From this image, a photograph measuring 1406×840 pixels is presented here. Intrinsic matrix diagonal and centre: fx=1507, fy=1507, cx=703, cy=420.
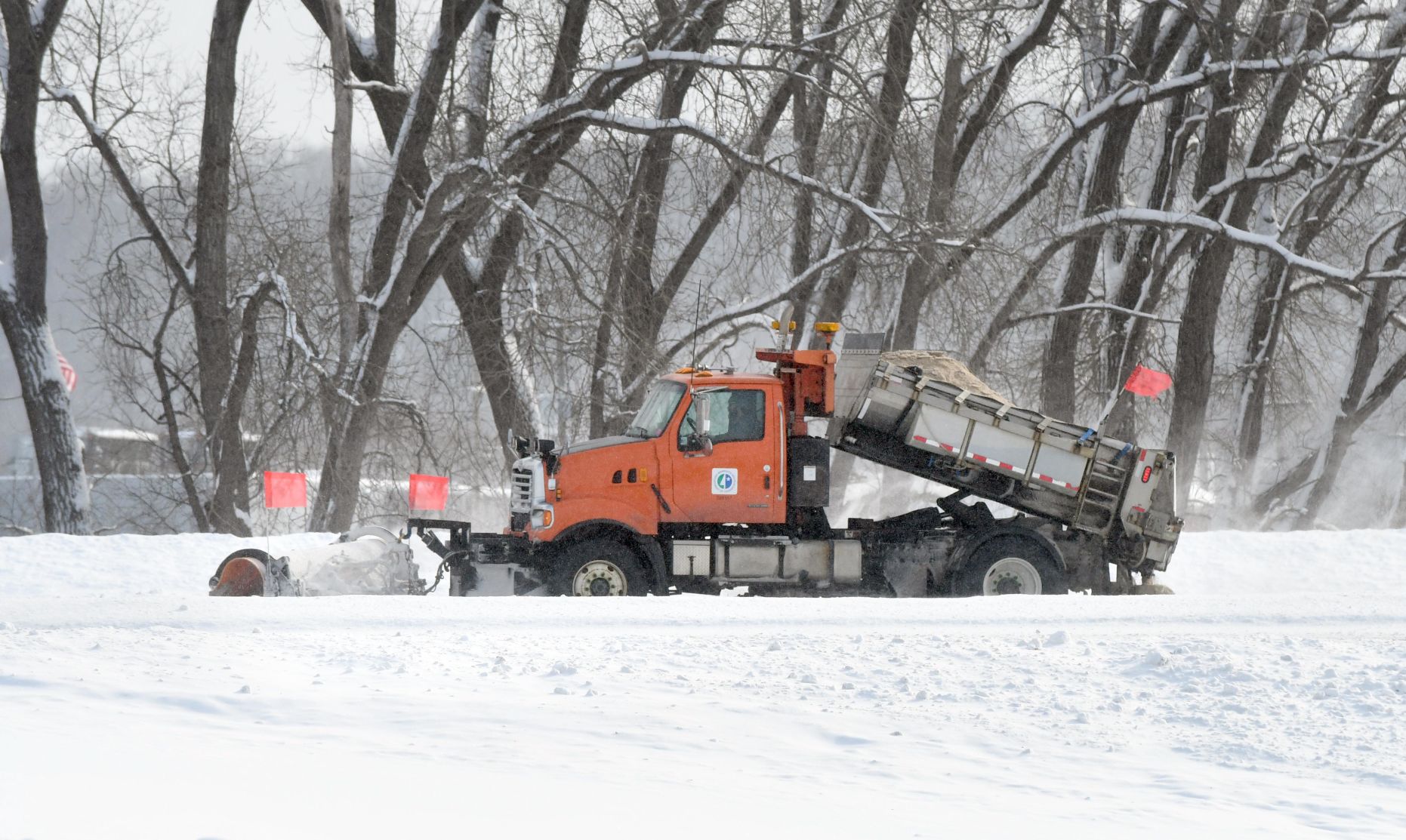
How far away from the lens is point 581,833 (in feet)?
16.6

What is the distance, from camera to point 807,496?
1305 cm

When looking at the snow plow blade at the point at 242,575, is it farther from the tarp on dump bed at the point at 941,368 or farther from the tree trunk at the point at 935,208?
the tree trunk at the point at 935,208

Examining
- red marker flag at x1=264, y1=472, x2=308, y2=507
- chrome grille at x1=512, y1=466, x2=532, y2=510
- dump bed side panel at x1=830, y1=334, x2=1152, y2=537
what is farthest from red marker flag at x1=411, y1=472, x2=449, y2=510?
dump bed side panel at x1=830, y1=334, x2=1152, y2=537

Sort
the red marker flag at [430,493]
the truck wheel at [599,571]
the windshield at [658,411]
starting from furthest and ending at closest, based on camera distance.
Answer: the red marker flag at [430,493]
the windshield at [658,411]
the truck wheel at [599,571]

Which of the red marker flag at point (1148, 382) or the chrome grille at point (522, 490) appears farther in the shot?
the red marker flag at point (1148, 382)

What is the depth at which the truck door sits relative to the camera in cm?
1286

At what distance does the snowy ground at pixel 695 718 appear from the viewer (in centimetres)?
537

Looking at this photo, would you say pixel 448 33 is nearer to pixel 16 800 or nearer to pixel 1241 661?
pixel 1241 661

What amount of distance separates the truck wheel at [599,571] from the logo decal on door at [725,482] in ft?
3.06

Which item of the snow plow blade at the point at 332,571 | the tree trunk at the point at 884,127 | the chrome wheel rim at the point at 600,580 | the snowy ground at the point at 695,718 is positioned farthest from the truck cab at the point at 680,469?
the tree trunk at the point at 884,127

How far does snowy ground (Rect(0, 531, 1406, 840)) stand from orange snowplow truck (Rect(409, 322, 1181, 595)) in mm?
1409

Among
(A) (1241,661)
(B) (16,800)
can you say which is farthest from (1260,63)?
(B) (16,800)

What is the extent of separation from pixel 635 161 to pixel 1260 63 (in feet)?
29.8

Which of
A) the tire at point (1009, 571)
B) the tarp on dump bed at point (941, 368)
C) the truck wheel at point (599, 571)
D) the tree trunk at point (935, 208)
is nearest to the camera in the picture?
the truck wheel at point (599, 571)
